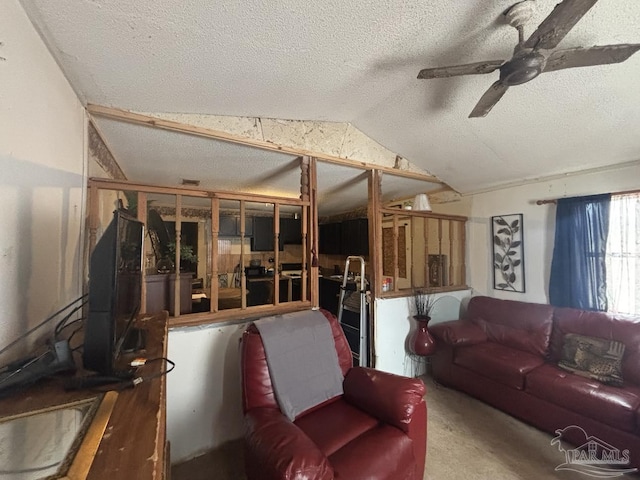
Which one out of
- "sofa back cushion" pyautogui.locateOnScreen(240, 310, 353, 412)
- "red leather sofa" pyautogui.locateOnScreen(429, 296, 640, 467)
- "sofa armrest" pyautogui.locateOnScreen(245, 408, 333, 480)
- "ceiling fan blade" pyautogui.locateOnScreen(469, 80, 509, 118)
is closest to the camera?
"sofa armrest" pyautogui.locateOnScreen(245, 408, 333, 480)

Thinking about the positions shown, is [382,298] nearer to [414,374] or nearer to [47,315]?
[414,374]

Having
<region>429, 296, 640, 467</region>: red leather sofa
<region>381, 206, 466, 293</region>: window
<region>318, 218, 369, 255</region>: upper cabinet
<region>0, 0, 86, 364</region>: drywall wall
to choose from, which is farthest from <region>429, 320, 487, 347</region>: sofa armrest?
<region>0, 0, 86, 364</region>: drywall wall

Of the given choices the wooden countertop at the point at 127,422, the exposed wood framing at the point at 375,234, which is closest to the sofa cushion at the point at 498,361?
the exposed wood framing at the point at 375,234

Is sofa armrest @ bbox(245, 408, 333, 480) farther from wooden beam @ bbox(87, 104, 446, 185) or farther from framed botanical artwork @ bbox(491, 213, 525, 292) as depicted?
framed botanical artwork @ bbox(491, 213, 525, 292)

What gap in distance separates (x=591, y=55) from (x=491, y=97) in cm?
40

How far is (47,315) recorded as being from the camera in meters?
1.15

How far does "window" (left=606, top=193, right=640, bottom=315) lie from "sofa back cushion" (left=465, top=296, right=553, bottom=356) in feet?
1.67

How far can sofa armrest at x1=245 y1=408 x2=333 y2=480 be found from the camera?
108cm

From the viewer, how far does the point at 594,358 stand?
214 centimetres

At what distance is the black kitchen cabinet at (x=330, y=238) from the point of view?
528 cm

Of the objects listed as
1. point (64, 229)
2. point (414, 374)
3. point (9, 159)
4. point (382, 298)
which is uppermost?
point (9, 159)

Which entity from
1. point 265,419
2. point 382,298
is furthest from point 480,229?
point 265,419

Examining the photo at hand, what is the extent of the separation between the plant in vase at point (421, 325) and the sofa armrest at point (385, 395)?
1.15 m

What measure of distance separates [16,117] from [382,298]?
2.68 metres
